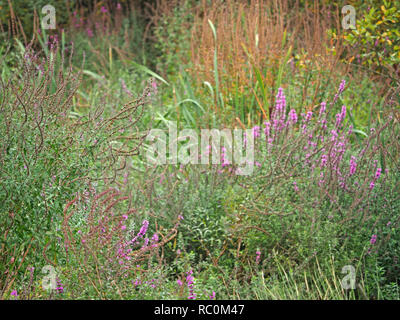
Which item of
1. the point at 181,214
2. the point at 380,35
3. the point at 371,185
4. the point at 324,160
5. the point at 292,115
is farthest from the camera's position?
the point at 380,35

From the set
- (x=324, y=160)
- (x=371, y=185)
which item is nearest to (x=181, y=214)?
(x=324, y=160)

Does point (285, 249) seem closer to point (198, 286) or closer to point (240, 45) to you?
point (198, 286)

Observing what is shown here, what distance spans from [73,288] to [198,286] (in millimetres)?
640

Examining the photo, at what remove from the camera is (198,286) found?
2.78m

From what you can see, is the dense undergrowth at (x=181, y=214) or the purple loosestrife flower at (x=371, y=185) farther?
the purple loosestrife flower at (x=371, y=185)

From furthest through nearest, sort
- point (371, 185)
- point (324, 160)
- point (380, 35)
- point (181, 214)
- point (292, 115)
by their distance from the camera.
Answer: point (380, 35) < point (292, 115) < point (324, 160) < point (181, 214) < point (371, 185)

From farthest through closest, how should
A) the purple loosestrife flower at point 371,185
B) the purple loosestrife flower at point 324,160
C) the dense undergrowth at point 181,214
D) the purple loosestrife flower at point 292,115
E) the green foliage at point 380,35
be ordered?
the green foliage at point 380,35, the purple loosestrife flower at point 292,115, the purple loosestrife flower at point 324,160, the purple loosestrife flower at point 371,185, the dense undergrowth at point 181,214

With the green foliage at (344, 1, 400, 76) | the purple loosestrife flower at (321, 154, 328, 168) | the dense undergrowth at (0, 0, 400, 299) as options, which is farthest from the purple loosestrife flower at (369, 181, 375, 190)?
the green foliage at (344, 1, 400, 76)

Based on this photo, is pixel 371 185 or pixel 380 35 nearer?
pixel 371 185

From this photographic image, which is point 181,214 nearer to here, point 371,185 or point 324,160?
point 324,160

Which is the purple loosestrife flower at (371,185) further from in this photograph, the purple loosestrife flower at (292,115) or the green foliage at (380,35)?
the green foliage at (380,35)

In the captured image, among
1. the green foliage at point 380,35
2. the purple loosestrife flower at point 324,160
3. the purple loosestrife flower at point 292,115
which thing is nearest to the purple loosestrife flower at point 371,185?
the purple loosestrife flower at point 324,160
